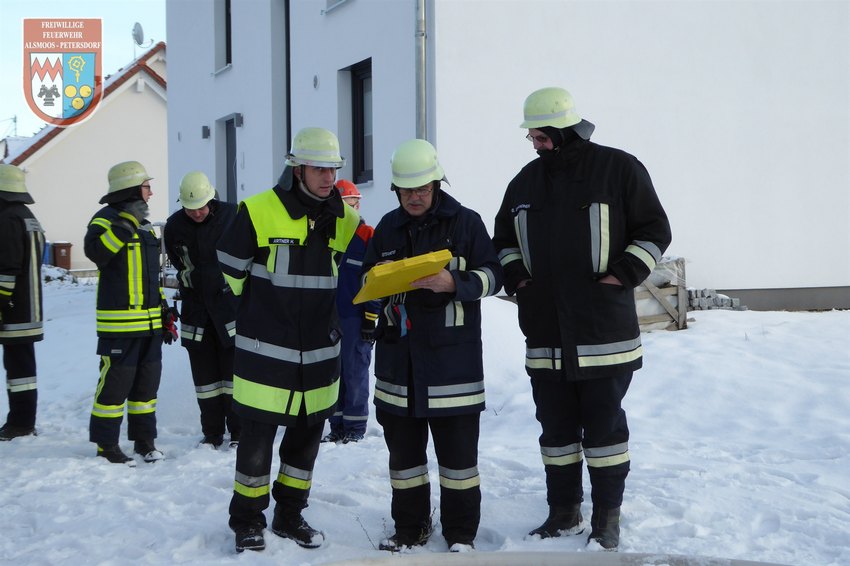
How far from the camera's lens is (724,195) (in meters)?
11.9

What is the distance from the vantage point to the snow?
3.90 meters

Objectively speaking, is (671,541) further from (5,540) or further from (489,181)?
(489,181)

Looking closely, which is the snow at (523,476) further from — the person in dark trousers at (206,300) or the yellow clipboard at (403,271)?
the yellow clipboard at (403,271)

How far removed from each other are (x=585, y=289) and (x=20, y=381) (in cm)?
486

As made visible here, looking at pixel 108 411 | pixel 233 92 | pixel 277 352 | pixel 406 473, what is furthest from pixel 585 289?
pixel 233 92

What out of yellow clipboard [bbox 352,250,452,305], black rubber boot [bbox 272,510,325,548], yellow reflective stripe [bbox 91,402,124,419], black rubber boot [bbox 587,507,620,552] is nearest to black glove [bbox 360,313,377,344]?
yellow clipboard [bbox 352,250,452,305]

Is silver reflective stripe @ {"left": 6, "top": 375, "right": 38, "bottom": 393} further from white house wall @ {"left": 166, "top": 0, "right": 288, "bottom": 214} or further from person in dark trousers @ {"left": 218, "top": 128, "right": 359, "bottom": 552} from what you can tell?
white house wall @ {"left": 166, "top": 0, "right": 288, "bottom": 214}

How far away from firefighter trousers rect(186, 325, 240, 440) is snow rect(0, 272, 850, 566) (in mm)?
216

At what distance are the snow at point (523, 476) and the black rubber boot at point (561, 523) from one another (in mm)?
54

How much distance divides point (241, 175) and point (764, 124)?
8.81m

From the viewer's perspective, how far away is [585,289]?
3.90 meters

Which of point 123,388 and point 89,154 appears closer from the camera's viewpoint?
point 123,388

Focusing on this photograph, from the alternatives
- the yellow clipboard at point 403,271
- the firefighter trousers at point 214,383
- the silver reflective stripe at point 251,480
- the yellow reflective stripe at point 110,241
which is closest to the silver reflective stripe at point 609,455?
the yellow clipboard at point 403,271

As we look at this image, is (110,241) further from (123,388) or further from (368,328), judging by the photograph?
(368,328)
